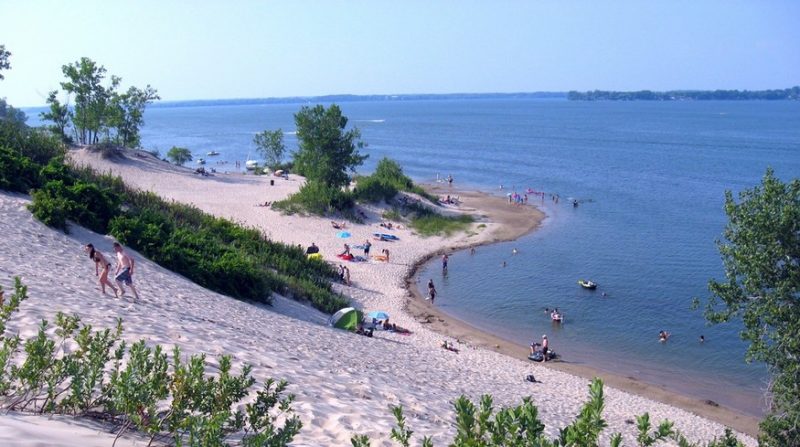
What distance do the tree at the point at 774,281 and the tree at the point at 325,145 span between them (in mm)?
37321

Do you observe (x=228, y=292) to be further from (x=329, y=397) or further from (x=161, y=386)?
(x=161, y=386)

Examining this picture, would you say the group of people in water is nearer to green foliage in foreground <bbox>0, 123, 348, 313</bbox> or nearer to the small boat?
green foliage in foreground <bbox>0, 123, 348, 313</bbox>

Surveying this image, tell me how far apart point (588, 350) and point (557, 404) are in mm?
10928

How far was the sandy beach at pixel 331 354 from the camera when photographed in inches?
366

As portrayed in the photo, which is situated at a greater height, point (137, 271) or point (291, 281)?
point (137, 271)

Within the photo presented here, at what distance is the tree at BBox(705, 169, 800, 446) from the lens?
39.1 feet

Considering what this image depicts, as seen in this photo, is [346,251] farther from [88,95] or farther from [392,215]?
[88,95]

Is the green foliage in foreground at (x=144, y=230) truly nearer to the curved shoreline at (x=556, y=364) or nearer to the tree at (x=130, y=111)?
the curved shoreline at (x=556, y=364)

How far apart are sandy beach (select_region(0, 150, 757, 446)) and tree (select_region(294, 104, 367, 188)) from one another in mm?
16499

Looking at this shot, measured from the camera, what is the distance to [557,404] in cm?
1681

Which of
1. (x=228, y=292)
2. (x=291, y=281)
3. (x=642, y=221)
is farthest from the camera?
(x=642, y=221)

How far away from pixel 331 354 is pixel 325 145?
117 ft

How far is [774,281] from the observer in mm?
12391

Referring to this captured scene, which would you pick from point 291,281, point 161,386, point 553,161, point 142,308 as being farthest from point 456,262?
point 553,161
